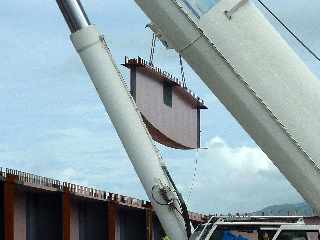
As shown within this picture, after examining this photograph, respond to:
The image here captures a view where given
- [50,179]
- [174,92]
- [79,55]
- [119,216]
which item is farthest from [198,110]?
[79,55]

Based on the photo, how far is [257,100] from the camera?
9.64m

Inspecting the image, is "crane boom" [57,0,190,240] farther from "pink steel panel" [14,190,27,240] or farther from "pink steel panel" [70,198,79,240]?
"pink steel panel" [70,198,79,240]

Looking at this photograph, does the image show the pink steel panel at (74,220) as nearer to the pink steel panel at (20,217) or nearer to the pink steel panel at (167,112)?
the pink steel panel at (20,217)

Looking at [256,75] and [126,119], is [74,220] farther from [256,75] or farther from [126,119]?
[256,75]

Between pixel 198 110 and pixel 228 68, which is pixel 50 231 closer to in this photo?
pixel 228 68

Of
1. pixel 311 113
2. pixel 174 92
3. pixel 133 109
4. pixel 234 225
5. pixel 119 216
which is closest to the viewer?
pixel 311 113

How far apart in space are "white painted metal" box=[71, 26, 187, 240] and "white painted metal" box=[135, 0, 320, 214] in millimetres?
3902

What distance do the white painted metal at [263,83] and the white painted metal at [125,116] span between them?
3902 mm

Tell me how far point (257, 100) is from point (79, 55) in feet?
18.8

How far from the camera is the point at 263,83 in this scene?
964cm

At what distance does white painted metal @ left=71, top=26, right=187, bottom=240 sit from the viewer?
13375 mm

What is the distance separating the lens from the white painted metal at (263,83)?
31.1 ft

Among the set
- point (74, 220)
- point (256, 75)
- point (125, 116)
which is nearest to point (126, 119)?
point (125, 116)

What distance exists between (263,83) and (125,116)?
474 cm
